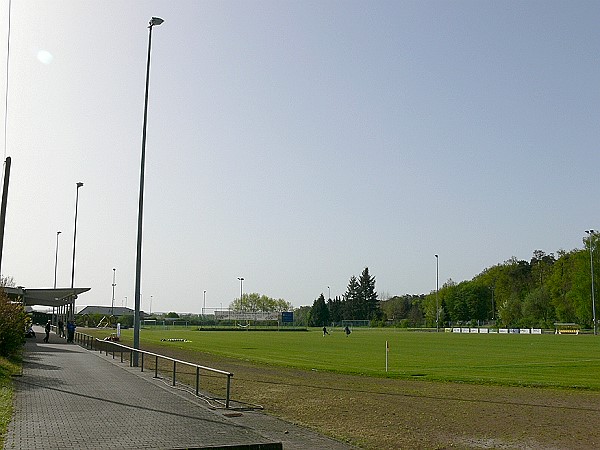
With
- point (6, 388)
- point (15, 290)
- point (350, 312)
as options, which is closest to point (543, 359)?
point (6, 388)

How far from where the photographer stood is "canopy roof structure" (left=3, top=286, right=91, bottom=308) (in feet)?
168

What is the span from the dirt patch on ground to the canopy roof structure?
32.2 metres

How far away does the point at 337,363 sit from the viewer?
1315 inches

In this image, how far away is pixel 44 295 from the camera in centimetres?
5731

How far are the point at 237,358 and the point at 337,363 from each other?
609cm

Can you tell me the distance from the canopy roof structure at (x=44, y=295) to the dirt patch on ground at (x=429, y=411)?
32.2 metres

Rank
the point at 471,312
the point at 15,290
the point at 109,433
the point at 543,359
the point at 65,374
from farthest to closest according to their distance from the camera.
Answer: the point at 471,312
the point at 15,290
the point at 543,359
the point at 65,374
the point at 109,433

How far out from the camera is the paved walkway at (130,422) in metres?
10.7

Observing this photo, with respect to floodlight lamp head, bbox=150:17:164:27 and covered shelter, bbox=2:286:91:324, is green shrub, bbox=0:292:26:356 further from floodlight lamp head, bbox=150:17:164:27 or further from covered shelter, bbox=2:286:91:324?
covered shelter, bbox=2:286:91:324

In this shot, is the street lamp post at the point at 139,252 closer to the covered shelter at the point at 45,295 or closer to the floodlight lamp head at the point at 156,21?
the floodlight lamp head at the point at 156,21

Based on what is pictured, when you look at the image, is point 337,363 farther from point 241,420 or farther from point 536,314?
point 536,314

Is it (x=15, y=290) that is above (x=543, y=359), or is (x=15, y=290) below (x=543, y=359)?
above

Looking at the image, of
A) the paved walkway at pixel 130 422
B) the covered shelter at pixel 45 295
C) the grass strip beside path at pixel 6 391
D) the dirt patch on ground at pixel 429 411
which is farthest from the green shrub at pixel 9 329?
the covered shelter at pixel 45 295

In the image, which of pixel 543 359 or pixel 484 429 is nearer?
pixel 484 429
